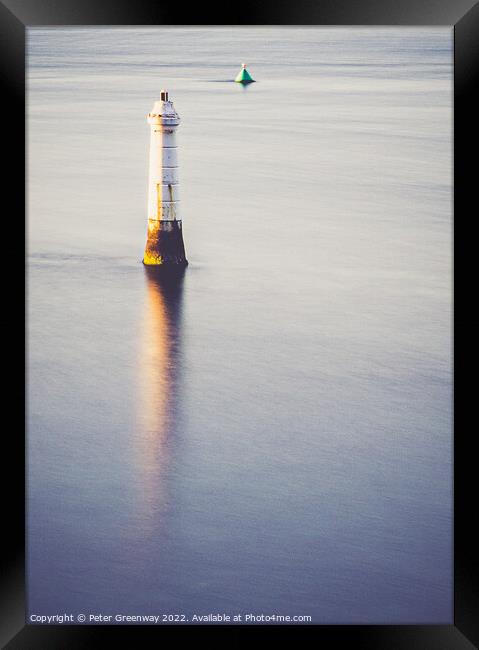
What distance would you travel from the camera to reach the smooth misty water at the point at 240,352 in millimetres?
5387

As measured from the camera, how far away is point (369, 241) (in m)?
8.77

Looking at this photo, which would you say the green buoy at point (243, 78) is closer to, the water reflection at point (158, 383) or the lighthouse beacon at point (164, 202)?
the lighthouse beacon at point (164, 202)

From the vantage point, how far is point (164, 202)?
7.85 meters

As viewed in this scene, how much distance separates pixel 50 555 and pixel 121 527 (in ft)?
1.19

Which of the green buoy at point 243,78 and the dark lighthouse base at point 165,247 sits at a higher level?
the green buoy at point 243,78

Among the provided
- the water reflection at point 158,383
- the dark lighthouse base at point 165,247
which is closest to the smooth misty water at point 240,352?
the water reflection at point 158,383

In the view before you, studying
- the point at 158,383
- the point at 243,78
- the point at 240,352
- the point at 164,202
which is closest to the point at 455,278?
the point at 158,383

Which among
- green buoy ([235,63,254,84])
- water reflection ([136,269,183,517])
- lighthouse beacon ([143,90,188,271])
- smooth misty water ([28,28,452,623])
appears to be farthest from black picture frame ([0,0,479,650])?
green buoy ([235,63,254,84])

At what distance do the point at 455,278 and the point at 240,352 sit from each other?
9.14ft

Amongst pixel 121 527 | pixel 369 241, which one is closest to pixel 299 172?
pixel 369 241

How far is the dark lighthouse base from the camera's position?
7637 millimetres

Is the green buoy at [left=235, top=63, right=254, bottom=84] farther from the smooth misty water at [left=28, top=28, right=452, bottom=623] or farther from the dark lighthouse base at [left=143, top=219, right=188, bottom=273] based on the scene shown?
the dark lighthouse base at [left=143, top=219, right=188, bottom=273]

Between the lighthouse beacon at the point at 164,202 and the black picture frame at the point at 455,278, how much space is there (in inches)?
104

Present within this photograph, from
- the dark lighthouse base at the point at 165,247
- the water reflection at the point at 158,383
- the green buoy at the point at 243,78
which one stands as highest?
the green buoy at the point at 243,78
